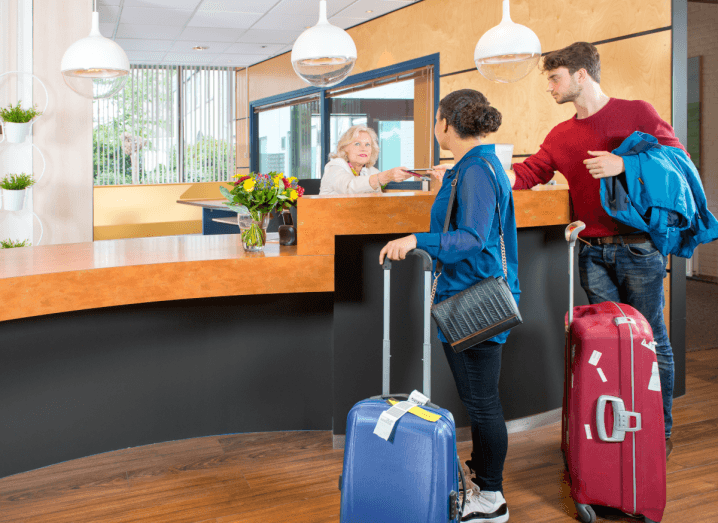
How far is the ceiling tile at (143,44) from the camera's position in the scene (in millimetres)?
8062

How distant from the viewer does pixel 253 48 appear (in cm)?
873

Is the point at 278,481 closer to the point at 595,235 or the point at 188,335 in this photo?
the point at 188,335

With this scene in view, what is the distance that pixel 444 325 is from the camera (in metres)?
2.02

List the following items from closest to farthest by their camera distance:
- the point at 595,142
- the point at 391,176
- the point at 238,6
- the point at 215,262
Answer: the point at 215,262 → the point at 595,142 → the point at 391,176 → the point at 238,6

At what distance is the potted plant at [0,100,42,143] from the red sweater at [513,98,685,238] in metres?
3.43

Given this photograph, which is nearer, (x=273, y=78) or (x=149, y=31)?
(x=149, y=31)

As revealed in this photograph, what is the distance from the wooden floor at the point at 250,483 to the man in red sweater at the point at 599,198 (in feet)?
1.46

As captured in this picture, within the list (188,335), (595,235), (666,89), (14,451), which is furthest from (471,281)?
(666,89)

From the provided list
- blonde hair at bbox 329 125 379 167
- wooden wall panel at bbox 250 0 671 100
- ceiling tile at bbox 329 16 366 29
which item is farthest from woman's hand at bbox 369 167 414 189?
ceiling tile at bbox 329 16 366 29

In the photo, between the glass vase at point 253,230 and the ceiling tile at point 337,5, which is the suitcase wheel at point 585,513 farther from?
the ceiling tile at point 337,5

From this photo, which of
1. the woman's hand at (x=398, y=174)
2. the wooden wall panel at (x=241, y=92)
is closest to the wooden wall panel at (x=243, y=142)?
the wooden wall panel at (x=241, y=92)

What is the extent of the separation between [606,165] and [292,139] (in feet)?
23.5

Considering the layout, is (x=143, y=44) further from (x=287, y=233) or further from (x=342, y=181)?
(x=287, y=233)

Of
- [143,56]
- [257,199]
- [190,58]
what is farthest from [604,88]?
[143,56]
